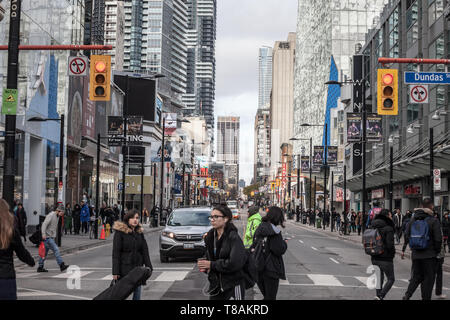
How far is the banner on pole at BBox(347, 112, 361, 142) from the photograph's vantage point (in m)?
40.6

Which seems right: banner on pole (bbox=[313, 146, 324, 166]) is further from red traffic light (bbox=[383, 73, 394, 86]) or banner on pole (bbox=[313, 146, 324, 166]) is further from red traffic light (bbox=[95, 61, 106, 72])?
red traffic light (bbox=[95, 61, 106, 72])

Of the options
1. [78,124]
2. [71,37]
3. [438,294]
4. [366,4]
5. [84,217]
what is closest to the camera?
[438,294]

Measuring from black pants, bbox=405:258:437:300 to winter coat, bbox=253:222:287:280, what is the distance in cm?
355

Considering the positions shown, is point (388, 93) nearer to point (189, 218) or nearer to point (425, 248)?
point (425, 248)

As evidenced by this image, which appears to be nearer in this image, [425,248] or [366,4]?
[425,248]

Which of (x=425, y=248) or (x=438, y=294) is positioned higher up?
(x=425, y=248)

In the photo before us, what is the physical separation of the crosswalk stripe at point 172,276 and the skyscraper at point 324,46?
252 feet

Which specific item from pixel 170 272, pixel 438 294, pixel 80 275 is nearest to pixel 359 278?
pixel 438 294

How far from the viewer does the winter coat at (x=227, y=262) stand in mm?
7219

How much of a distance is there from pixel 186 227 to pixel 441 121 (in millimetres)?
24843
